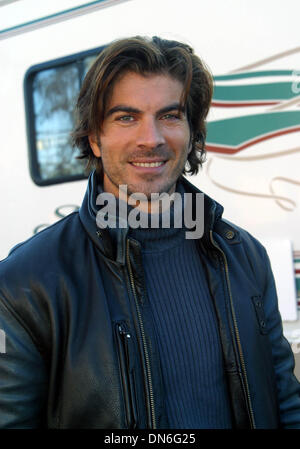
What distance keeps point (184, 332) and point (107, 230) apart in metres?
0.39

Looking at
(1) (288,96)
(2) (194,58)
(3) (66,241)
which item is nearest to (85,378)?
(3) (66,241)

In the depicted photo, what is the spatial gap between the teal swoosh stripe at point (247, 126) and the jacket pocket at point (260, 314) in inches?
61.3

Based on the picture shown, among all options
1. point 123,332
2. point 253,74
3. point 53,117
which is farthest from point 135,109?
point 53,117

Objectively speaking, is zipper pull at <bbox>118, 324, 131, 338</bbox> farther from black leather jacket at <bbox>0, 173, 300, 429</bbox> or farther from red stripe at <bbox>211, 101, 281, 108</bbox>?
red stripe at <bbox>211, 101, 281, 108</bbox>

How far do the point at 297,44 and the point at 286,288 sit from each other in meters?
1.43

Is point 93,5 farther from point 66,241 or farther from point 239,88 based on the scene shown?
point 66,241

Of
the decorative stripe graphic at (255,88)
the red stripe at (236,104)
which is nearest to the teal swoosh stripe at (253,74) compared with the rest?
the decorative stripe graphic at (255,88)

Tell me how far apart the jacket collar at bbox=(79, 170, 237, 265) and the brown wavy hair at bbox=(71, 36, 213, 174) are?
0.77 feet

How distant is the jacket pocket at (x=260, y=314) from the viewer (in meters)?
1.59

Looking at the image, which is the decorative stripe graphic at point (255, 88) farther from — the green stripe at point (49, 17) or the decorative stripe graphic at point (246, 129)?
the green stripe at point (49, 17)

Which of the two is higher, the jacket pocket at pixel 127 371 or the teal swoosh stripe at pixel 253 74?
the teal swoosh stripe at pixel 253 74

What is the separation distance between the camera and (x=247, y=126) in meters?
2.95

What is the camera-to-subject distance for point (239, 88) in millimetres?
2979
